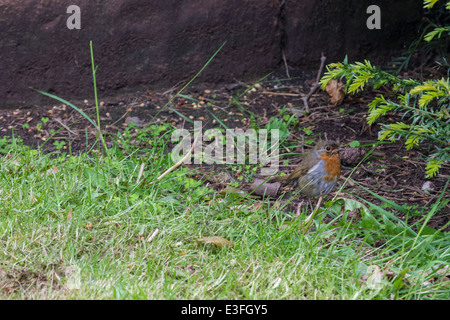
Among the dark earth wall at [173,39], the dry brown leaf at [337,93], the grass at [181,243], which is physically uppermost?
the dark earth wall at [173,39]

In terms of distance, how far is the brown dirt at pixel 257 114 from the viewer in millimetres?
4332

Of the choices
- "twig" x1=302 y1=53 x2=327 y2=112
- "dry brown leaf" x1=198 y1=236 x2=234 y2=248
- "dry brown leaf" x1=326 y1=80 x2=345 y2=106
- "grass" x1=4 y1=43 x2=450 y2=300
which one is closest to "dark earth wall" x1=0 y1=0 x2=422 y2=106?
"twig" x1=302 y1=53 x2=327 y2=112

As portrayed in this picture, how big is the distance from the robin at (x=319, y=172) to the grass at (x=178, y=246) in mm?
391

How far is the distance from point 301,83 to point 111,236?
2880mm

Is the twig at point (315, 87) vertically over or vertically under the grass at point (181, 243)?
over

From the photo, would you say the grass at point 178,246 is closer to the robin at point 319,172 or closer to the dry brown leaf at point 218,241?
the dry brown leaf at point 218,241

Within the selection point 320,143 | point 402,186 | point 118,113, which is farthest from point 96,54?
point 402,186

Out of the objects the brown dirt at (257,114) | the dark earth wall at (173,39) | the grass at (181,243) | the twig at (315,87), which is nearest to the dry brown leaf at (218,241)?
the grass at (181,243)

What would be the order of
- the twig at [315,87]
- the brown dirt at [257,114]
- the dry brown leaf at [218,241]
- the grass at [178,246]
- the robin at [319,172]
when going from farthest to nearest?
the twig at [315,87] < the brown dirt at [257,114] < the robin at [319,172] < the dry brown leaf at [218,241] < the grass at [178,246]

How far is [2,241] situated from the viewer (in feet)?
10.5

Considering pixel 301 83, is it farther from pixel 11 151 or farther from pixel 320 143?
pixel 11 151

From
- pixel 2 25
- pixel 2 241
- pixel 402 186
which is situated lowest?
pixel 402 186

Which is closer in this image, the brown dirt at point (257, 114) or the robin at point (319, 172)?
the robin at point (319, 172)

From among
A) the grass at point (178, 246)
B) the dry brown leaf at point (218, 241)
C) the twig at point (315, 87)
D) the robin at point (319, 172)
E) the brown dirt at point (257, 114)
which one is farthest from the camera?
the twig at point (315, 87)
